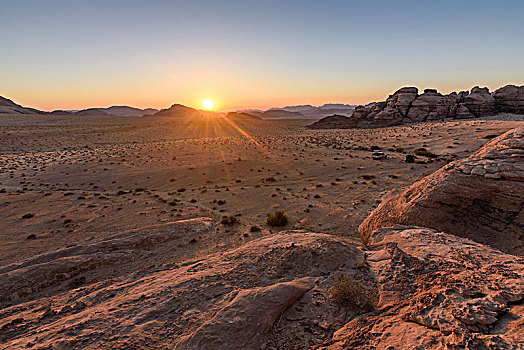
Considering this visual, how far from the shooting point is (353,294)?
207 inches

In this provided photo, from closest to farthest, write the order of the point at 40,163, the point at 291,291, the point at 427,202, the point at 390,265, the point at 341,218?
the point at 291,291
the point at 390,265
the point at 427,202
the point at 341,218
the point at 40,163

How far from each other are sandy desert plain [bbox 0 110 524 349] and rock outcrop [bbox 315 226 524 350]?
81 cm

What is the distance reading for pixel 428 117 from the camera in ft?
215

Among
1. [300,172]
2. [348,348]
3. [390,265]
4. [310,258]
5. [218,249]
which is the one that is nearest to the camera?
[348,348]

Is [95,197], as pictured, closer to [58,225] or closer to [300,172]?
[58,225]

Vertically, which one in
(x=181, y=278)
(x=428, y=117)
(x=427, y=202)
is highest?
(x=428, y=117)

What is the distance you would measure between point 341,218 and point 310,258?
24.9ft

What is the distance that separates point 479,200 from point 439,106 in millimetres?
72650

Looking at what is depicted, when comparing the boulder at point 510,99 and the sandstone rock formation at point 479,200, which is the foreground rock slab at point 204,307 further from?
the boulder at point 510,99

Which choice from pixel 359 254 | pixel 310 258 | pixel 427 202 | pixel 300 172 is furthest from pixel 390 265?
pixel 300 172

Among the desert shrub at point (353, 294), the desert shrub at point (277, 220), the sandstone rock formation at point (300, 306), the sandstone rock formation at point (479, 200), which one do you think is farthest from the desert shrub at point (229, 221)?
the desert shrub at point (353, 294)

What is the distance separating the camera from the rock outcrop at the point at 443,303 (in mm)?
3643

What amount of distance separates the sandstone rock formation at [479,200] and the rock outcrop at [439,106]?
218 ft

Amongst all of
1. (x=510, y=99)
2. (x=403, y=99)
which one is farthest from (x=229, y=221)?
(x=510, y=99)
